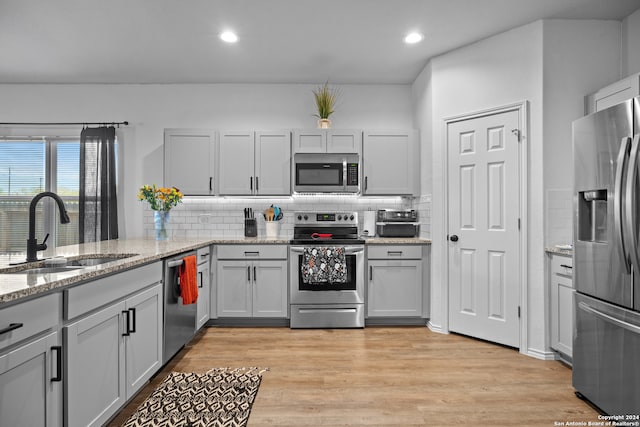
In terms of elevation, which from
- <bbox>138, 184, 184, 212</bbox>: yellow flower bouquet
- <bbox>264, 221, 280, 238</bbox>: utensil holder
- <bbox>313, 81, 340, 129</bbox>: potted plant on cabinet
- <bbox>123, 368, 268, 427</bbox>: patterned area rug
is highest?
<bbox>313, 81, 340, 129</bbox>: potted plant on cabinet

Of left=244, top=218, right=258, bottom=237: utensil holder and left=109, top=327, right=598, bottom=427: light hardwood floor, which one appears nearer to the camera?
left=109, top=327, right=598, bottom=427: light hardwood floor

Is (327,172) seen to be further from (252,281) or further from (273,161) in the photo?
(252,281)

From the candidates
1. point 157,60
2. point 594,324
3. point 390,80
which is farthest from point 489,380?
point 157,60

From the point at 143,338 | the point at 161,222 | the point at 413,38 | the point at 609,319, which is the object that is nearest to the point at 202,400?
the point at 143,338

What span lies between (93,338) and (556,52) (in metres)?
3.81

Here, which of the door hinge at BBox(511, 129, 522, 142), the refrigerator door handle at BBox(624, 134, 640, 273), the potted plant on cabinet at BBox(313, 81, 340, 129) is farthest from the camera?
the potted plant on cabinet at BBox(313, 81, 340, 129)

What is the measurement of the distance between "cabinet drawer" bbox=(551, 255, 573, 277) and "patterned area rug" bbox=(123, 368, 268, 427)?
2414mm

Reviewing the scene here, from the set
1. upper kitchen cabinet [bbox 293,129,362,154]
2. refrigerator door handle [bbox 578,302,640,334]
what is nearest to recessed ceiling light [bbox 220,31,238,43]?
upper kitchen cabinet [bbox 293,129,362,154]

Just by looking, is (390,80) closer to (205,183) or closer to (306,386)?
(205,183)

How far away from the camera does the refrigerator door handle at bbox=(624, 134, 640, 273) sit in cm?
173

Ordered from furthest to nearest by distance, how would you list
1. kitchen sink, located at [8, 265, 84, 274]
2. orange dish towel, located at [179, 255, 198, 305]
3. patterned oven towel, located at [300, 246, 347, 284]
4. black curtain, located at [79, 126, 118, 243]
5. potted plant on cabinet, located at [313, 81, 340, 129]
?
black curtain, located at [79, 126, 118, 243] < potted plant on cabinet, located at [313, 81, 340, 129] < patterned oven towel, located at [300, 246, 347, 284] < orange dish towel, located at [179, 255, 198, 305] < kitchen sink, located at [8, 265, 84, 274]

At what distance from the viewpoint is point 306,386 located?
2.38m

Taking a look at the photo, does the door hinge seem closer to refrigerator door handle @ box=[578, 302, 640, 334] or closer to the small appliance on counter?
the small appliance on counter

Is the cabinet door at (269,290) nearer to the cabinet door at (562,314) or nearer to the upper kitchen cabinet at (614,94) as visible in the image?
the cabinet door at (562,314)
